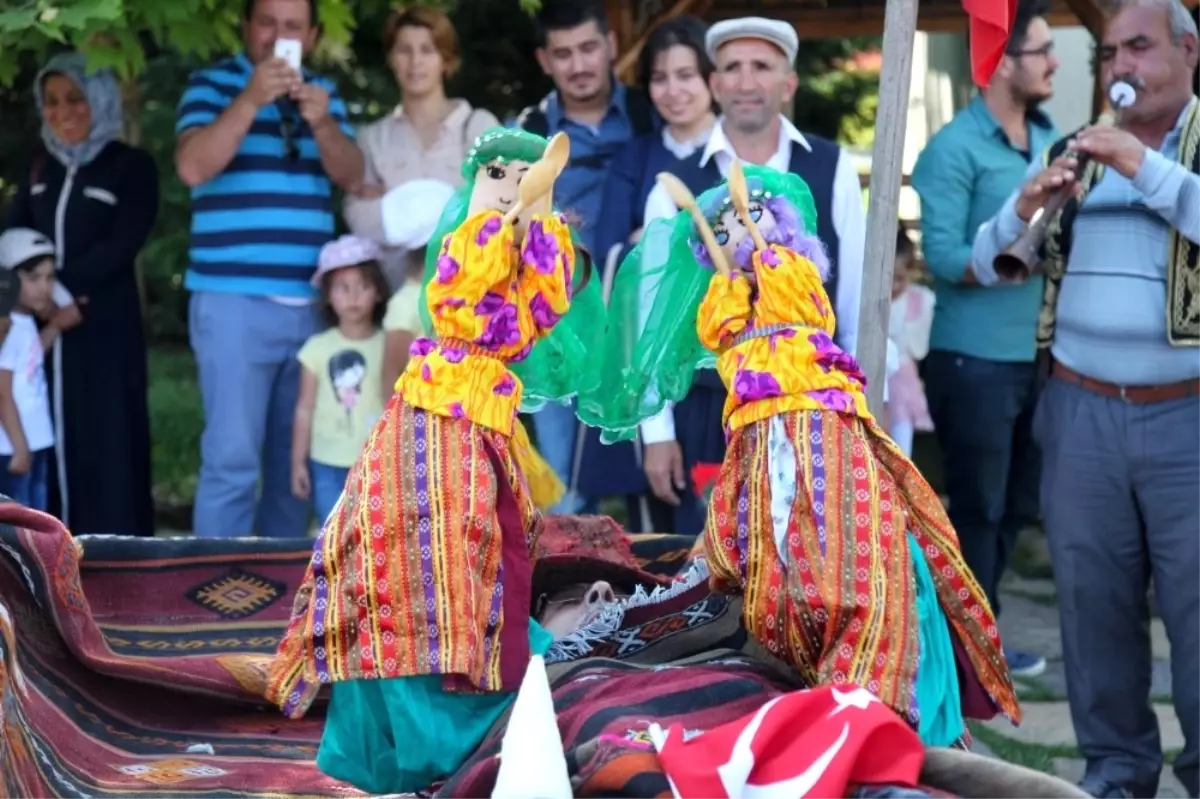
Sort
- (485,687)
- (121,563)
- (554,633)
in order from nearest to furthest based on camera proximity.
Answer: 1. (485,687)
2. (554,633)
3. (121,563)

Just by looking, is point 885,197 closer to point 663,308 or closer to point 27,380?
point 663,308

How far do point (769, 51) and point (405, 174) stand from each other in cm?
136

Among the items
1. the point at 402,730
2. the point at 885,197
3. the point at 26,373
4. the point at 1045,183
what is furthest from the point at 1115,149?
the point at 26,373

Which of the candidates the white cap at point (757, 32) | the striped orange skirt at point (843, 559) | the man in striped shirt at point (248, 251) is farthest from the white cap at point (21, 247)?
the striped orange skirt at point (843, 559)

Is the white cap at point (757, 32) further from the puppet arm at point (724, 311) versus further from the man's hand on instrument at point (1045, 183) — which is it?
the puppet arm at point (724, 311)

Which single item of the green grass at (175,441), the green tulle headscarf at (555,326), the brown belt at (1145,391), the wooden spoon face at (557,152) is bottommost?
the green grass at (175,441)

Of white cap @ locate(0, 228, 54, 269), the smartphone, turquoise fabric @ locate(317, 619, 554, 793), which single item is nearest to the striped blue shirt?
the smartphone

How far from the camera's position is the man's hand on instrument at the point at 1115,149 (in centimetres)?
361

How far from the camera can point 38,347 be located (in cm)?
528

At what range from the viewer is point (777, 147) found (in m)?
4.48

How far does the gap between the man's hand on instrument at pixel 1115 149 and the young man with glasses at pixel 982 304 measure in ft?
4.32

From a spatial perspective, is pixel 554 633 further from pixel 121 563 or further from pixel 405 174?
pixel 405 174

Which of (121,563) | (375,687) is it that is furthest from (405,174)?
(375,687)

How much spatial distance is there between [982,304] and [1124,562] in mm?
1345
